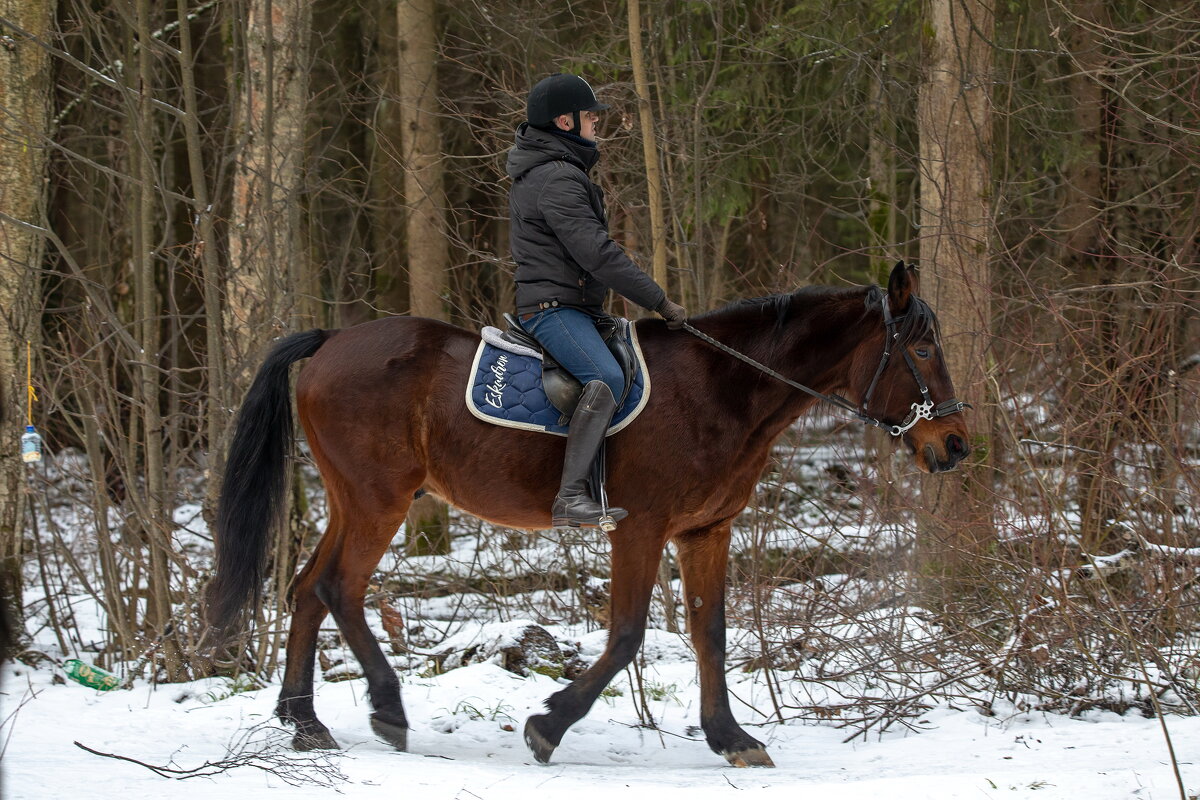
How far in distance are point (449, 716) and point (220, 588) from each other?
4.63 feet

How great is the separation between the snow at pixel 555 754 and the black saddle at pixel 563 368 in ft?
5.62

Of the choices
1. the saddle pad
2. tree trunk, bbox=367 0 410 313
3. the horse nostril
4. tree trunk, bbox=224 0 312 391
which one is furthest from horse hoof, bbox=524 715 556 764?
tree trunk, bbox=367 0 410 313

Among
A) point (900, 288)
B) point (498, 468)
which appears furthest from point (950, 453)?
point (498, 468)

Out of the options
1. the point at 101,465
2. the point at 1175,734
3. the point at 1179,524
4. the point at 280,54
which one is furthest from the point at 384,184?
the point at 1175,734

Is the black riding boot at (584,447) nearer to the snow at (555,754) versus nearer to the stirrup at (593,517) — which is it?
the stirrup at (593,517)

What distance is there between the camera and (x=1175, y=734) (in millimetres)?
5156

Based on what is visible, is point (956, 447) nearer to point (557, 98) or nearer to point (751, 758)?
point (751, 758)

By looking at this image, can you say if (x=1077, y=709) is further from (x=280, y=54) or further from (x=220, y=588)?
(x=280, y=54)

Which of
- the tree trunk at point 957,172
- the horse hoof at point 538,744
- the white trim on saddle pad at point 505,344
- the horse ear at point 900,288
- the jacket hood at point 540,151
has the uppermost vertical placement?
the tree trunk at point 957,172

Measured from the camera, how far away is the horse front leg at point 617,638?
516 cm

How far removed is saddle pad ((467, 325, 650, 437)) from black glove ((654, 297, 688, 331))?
24 cm

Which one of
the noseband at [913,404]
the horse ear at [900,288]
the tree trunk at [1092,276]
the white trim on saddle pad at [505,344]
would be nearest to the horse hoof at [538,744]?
the white trim on saddle pad at [505,344]

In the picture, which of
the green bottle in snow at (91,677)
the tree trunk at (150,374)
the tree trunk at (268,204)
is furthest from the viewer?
the tree trunk at (268,204)

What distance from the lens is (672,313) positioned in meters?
5.38
